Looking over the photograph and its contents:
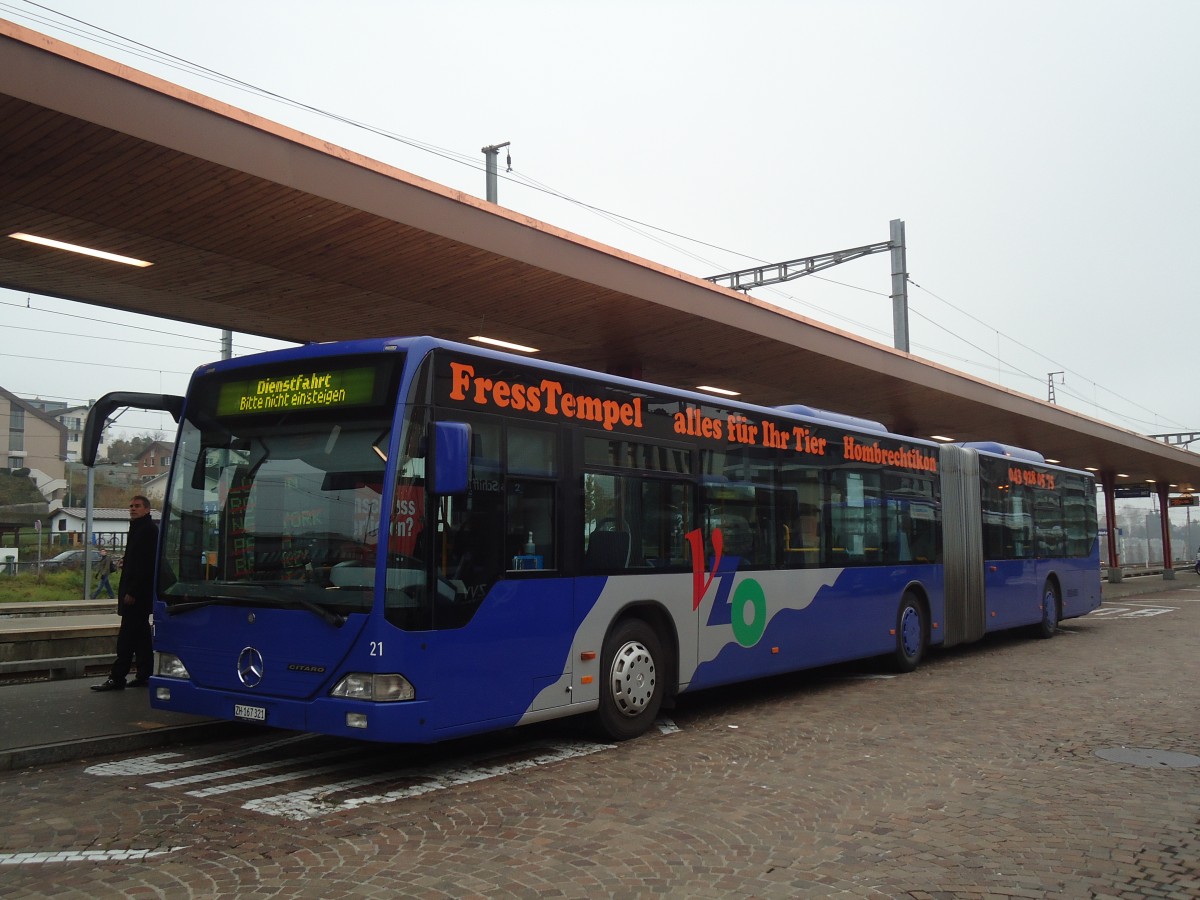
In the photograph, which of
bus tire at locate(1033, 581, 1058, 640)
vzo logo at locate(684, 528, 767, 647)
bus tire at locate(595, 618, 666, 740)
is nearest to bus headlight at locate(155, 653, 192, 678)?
bus tire at locate(595, 618, 666, 740)

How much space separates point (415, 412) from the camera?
692 centimetres

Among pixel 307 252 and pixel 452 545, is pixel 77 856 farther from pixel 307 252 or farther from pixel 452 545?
pixel 307 252

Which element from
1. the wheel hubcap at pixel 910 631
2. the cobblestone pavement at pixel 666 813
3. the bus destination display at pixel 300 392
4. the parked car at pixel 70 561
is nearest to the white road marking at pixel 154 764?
the cobblestone pavement at pixel 666 813

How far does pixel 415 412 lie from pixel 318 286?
20.9ft

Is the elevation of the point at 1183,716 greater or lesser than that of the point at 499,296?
lesser

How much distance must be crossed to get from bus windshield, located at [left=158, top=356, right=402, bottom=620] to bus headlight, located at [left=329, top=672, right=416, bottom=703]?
1.44 feet

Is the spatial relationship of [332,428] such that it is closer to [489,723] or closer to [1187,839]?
[489,723]

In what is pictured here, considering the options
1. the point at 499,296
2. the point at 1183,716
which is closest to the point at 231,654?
the point at 499,296

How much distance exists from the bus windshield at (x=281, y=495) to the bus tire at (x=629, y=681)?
8.39 ft

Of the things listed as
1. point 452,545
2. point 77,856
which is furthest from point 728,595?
point 77,856

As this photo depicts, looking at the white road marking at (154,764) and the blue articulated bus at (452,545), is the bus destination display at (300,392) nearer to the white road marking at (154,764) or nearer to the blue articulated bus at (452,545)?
the blue articulated bus at (452,545)

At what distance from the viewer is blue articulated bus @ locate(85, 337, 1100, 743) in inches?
266

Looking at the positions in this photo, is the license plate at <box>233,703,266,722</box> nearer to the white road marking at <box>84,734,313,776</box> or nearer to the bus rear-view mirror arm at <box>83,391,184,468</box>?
the white road marking at <box>84,734,313,776</box>

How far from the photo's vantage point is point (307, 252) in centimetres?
1118
